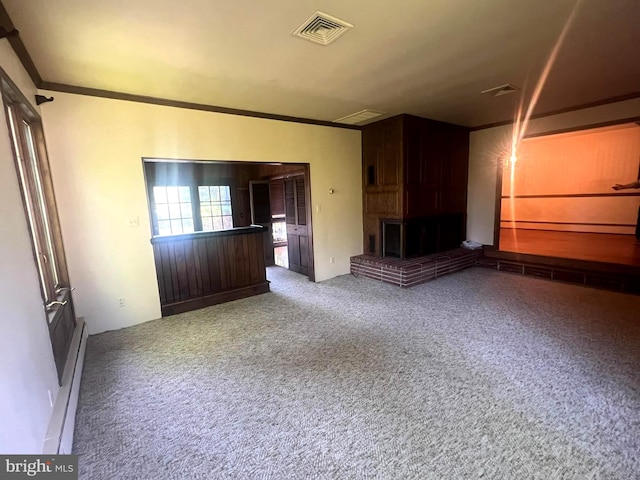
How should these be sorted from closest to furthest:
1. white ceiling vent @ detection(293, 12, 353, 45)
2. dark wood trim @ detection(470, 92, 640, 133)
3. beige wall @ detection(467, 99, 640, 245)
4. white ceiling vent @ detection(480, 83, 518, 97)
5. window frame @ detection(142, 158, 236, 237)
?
white ceiling vent @ detection(293, 12, 353, 45) < white ceiling vent @ detection(480, 83, 518, 97) < dark wood trim @ detection(470, 92, 640, 133) < beige wall @ detection(467, 99, 640, 245) < window frame @ detection(142, 158, 236, 237)

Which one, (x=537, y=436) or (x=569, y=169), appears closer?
(x=537, y=436)

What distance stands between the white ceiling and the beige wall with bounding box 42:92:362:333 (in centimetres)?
28

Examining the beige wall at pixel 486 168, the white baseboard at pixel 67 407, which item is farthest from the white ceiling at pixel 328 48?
the white baseboard at pixel 67 407

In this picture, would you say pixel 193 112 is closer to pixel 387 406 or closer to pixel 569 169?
pixel 387 406

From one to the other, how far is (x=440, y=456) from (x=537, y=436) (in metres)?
0.63

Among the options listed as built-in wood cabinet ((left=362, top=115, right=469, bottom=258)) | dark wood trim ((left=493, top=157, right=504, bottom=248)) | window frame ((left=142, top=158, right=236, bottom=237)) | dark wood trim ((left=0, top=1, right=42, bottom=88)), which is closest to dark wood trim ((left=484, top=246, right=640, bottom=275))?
dark wood trim ((left=493, top=157, right=504, bottom=248))

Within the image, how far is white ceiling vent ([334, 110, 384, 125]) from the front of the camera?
441 cm

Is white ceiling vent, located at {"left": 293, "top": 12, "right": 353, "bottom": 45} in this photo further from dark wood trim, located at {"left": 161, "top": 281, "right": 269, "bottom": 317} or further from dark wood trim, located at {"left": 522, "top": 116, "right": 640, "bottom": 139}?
dark wood trim, located at {"left": 522, "top": 116, "right": 640, "bottom": 139}

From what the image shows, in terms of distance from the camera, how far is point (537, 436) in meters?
1.73

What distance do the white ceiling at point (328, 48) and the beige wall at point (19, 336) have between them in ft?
2.14

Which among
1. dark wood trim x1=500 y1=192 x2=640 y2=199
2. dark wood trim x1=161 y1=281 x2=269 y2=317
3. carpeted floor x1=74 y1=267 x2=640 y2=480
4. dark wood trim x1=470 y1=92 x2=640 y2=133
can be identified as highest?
dark wood trim x1=470 y1=92 x2=640 y2=133

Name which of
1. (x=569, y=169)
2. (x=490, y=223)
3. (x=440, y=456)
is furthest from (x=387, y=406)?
(x=569, y=169)

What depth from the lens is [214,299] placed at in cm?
414

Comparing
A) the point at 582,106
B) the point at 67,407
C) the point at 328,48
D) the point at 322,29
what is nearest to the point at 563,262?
the point at 582,106
